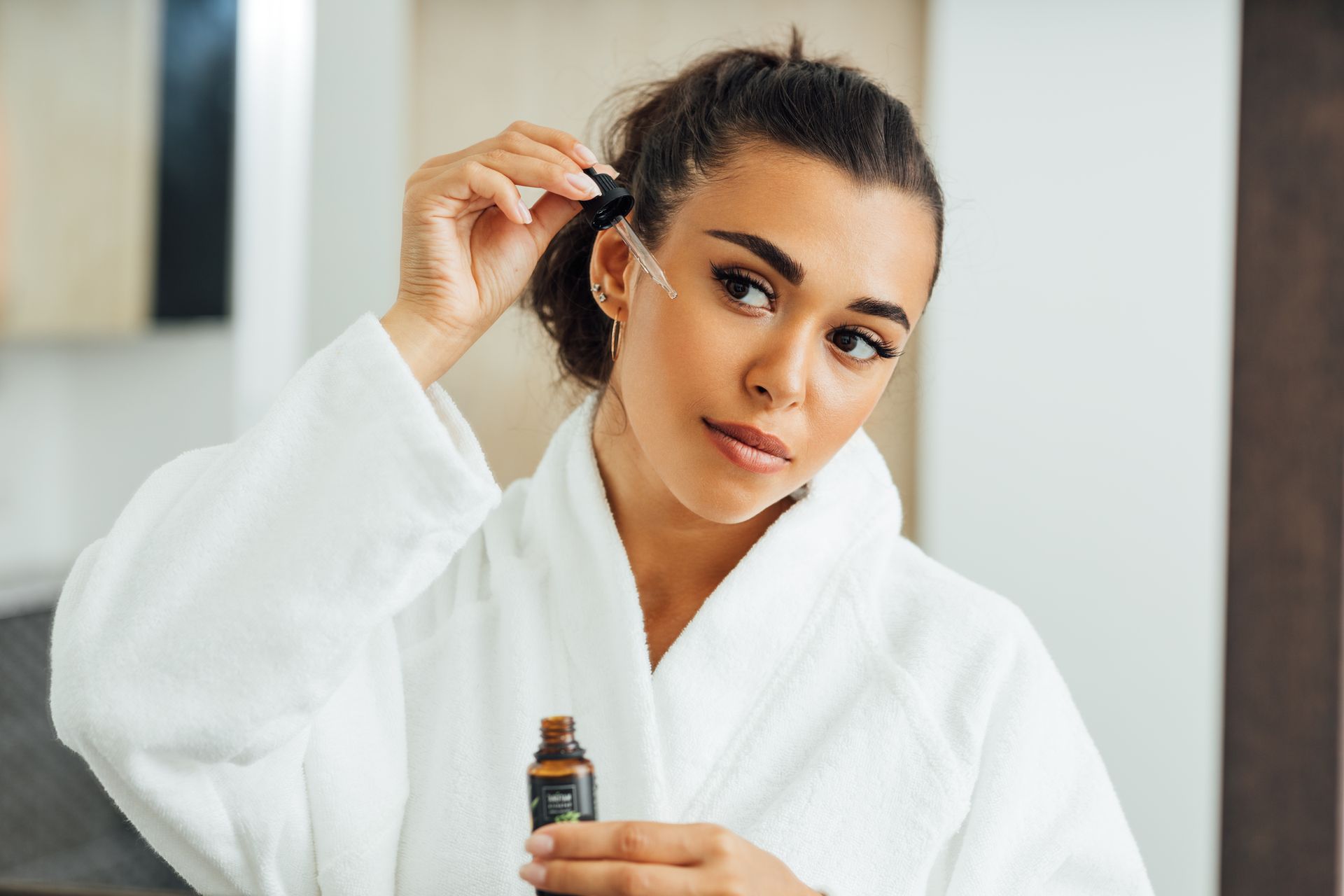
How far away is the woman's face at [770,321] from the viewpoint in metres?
0.83

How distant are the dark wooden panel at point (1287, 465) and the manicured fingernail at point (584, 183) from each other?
3.52 ft

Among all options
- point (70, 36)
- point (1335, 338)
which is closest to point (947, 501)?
point (1335, 338)

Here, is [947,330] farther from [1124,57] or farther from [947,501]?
[1124,57]

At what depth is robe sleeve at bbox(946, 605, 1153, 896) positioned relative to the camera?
2.76 feet

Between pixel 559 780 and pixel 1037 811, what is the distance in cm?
45

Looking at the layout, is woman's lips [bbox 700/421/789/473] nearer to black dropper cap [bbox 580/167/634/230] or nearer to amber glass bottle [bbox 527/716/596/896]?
black dropper cap [bbox 580/167/634/230]

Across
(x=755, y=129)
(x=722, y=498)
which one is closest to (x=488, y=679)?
(x=722, y=498)

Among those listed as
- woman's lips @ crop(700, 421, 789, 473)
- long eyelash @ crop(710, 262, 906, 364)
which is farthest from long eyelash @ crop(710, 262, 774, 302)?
woman's lips @ crop(700, 421, 789, 473)

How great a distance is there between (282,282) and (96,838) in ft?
2.77

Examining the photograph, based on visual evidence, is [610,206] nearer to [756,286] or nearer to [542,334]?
[756,286]

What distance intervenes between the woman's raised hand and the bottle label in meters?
0.30

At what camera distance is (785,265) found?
821 millimetres

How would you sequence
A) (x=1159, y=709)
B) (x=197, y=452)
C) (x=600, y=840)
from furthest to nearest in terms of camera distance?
(x=1159, y=709)
(x=197, y=452)
(x=600, y=840)

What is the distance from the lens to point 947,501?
5.19 feet
